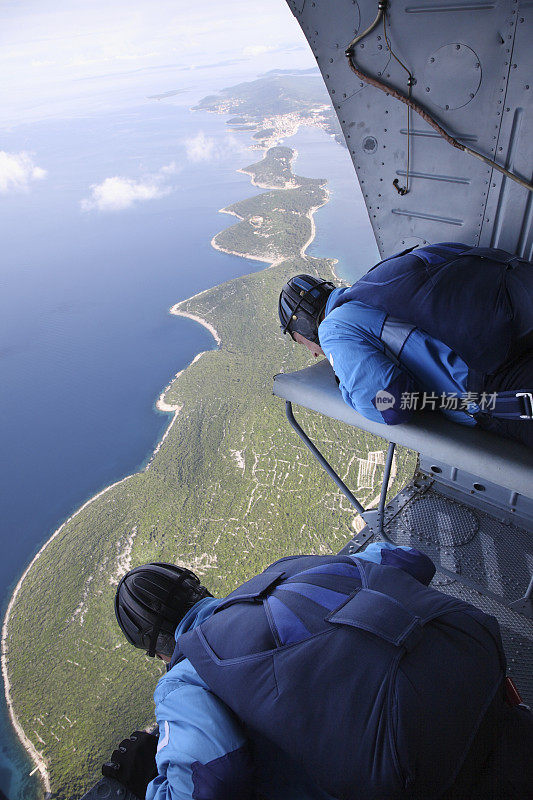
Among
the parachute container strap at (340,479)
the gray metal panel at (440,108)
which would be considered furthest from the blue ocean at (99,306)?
the gray metal panel at (440,108)

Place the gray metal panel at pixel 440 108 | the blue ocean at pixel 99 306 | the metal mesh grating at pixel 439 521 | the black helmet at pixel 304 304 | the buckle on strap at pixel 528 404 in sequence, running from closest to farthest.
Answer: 1. the buckle on strap at pixel 528 404
2. the gray metal panel at pixel 440 108
3. the black helmet at pixel 304 304
4. the metal mesh grating at pixel 439 521
5. the blue ocean at pixel 99 306

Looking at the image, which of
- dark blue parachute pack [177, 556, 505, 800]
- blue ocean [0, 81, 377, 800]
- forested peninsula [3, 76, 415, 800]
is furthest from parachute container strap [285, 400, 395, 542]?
forested peninsula [3, 76, 415, 800]

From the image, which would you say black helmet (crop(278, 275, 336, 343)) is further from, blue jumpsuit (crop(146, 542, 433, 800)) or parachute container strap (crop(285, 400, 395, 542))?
blue jumpsuit (crop(146, 542, 433, 800))

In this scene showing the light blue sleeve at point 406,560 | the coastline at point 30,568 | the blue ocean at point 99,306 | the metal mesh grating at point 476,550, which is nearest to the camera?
the light blue sleeve at point 406,560

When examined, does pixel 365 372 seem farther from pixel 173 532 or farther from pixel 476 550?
pixel 173 532

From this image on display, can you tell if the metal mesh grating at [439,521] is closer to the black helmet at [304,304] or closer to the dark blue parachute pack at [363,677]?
the black helmet at [304,304]
